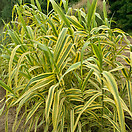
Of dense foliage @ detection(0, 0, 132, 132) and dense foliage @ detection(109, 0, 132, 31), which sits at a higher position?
dense foliage @ detection(109, 0, 132, 31)

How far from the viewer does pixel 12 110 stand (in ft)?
5.75

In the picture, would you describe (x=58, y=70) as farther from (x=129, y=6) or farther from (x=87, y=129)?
(x=129, y=6)

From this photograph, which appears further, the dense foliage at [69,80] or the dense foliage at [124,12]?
the dense foliage at [124,12]

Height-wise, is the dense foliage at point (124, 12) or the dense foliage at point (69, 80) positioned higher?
the dense foliage at point (124, 12)

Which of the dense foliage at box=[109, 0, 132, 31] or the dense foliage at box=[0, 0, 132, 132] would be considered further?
the dense foliage at box=[109, 0, 132, 31]

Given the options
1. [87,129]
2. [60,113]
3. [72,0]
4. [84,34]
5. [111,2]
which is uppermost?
[72,0]

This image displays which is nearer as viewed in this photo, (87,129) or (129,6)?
(87,129)

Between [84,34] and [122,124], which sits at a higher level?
[84,34]

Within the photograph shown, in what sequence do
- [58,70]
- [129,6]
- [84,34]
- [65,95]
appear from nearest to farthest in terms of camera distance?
[58,70] < [65,95] < [84,34] < [129,6]

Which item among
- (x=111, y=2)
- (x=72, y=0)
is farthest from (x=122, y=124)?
(x=72, y=0)

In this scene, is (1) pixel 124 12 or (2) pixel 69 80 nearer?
(2) pixel 69 80

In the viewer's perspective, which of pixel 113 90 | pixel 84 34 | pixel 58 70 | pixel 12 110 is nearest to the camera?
pixel 113 90

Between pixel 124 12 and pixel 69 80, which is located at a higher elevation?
pixel 124 12

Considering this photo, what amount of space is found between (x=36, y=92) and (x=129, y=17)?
361cm
